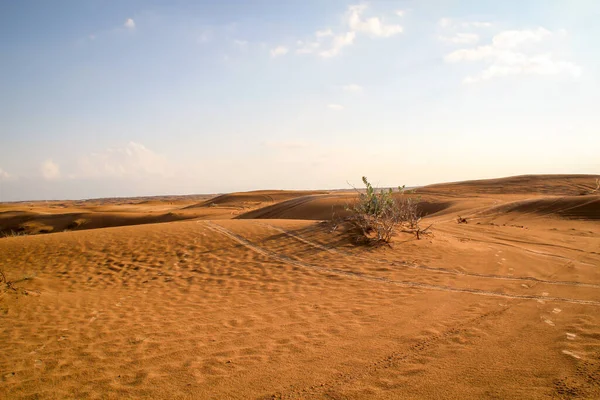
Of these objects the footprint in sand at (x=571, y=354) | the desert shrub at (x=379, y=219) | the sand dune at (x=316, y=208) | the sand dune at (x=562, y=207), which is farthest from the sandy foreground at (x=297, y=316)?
the sand dune at (x=316, y=208)

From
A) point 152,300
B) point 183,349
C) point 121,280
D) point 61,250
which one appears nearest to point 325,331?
point 183,349

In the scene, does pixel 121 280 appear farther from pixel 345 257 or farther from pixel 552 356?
pixel 552 356

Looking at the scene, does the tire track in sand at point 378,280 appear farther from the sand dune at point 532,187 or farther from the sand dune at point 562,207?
the sand dune at point 532,187

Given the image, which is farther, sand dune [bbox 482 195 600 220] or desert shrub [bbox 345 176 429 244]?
sand dune [bbox 482 195 600 220]

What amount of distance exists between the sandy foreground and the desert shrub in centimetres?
47

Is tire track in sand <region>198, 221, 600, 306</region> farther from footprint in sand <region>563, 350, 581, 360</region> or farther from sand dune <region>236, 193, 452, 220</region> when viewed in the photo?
sand dune <region>236, 193, 452, 220</region>

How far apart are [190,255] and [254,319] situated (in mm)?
4906

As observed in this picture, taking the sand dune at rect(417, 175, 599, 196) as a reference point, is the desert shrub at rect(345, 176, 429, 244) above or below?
below

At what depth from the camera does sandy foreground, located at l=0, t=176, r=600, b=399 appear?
9.97 feet

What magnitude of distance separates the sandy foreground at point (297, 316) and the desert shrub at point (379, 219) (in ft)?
1.53

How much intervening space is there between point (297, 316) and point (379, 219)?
545 cm

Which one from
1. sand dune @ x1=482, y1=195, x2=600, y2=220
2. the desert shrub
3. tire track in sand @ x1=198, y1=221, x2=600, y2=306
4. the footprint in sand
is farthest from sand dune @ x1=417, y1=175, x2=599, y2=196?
the footprint in sand

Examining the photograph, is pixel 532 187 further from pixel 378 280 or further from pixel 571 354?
pixel 571 354

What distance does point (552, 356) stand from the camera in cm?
328
